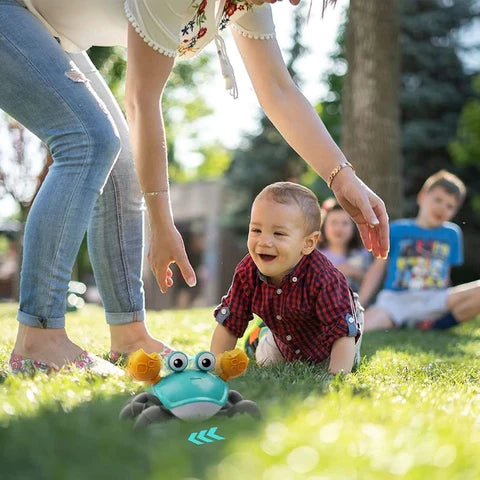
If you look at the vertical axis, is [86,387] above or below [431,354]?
above

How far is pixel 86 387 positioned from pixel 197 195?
25.0 meters

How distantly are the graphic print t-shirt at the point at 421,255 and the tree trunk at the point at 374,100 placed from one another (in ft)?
7.26

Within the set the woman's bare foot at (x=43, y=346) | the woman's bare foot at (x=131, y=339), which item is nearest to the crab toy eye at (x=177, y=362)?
the woman's bare foot at (x=43, y=346)

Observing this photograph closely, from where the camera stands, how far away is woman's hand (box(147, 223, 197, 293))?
2.35 meters

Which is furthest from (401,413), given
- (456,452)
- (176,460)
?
(176,460)

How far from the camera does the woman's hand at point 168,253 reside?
235 centimetres

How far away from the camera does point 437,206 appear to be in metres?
6.14

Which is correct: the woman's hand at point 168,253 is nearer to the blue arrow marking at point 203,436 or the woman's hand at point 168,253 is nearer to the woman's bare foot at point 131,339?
the woman's bare foot at point 131,339

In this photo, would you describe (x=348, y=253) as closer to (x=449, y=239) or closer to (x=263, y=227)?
(x=449, y=239)

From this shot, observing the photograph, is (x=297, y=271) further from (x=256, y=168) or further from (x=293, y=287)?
(x=256, y=168)

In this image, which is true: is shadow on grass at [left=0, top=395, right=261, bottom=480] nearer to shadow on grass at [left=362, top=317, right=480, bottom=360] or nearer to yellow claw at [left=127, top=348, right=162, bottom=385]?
yellow claw at [left=127, top=348, right=162, bottom=385]

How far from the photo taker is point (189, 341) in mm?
4102

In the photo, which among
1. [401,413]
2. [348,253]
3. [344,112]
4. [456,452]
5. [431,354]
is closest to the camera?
[456,452]

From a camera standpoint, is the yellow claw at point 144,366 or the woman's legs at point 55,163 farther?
the woman's legs at point 55,163
